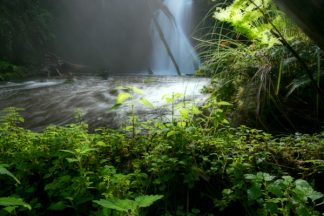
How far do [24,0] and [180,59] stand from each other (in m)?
9.78

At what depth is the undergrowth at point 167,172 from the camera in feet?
5.33

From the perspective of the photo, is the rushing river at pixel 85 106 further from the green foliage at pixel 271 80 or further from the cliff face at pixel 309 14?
the cliff face at pixel 309 14

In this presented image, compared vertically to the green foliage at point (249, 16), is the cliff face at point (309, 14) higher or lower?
lower

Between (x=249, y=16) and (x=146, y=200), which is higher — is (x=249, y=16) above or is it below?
above

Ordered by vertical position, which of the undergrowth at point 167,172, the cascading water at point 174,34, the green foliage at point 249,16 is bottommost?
the undergrowth at point 167,172

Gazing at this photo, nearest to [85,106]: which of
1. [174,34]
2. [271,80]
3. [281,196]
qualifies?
[271,80]

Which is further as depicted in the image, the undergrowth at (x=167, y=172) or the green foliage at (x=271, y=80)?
the green foliage at (x=271, y=80)

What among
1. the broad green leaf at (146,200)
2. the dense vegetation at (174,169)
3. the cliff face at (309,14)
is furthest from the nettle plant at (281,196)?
the cliff face at (309,14)

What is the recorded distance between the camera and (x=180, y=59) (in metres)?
19.0

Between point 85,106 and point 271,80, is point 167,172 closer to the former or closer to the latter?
point 271,80

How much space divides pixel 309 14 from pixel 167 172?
3.97 ft

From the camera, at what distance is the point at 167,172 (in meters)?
1.85

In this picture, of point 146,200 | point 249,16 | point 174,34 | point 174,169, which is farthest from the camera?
point 174,34

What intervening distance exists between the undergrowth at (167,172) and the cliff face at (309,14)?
75cm
